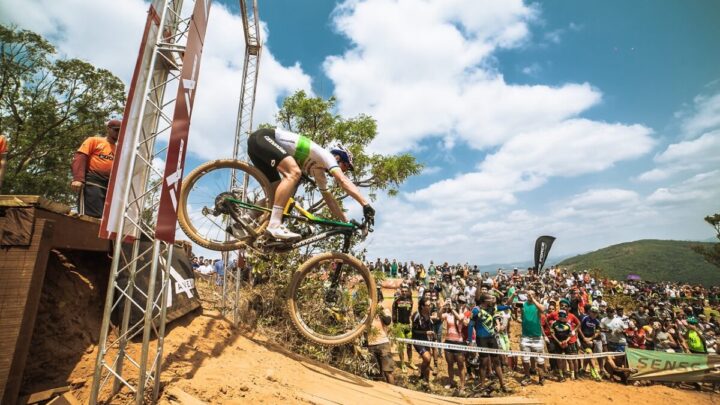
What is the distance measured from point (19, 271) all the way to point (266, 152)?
3.04 metres

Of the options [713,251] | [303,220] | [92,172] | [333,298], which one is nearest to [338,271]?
[333,298]

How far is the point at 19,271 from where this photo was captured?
3.44 metres

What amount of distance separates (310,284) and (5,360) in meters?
5.29

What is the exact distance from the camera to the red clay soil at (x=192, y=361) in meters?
4.01

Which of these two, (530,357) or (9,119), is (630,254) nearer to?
(530,357)

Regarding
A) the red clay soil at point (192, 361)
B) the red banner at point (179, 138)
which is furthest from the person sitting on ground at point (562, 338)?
the red banner at point (179, 138)

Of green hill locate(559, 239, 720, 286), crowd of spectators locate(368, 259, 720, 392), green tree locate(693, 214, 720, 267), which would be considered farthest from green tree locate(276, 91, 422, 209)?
green hill locate(559, 239, 720, 286)

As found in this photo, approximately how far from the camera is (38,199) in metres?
3.65

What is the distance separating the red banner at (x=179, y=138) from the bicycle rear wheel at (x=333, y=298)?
2.06m

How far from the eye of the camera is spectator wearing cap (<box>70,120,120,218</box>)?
5.23m

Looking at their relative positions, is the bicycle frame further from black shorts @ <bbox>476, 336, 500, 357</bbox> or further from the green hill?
the green hill

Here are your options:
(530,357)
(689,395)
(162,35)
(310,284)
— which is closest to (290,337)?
(310,284)

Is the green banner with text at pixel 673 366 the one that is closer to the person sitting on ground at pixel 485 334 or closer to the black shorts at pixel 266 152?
the person sitting on ground at pixel 485 334

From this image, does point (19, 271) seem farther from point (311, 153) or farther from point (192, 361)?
point (311, 153)
